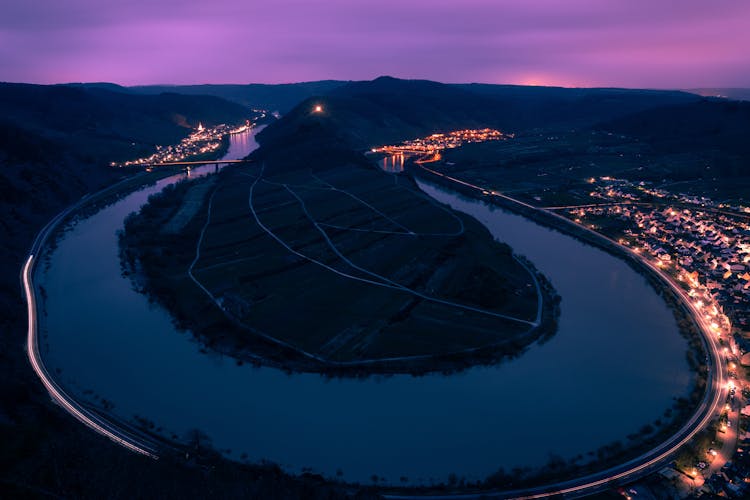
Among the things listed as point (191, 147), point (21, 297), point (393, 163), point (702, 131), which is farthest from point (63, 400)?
point (702, 131)

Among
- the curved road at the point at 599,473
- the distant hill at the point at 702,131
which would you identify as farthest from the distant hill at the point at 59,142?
the distant hill at the point at 702,131

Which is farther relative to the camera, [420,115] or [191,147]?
[420,115]

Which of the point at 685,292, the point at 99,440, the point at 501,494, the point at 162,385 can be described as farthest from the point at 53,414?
the point at 685,292

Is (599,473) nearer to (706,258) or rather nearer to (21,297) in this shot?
(706,258)

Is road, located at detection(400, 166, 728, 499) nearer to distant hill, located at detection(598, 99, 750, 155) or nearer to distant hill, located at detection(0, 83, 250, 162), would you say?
distant hill, located at detection(0, 83, 250, 162)

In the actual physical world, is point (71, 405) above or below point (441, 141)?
below

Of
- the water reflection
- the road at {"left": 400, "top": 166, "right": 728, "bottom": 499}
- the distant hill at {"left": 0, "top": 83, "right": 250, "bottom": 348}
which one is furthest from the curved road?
the water reflection

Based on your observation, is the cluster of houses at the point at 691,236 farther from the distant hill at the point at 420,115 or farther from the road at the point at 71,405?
the distant hill at the point at 420,115
